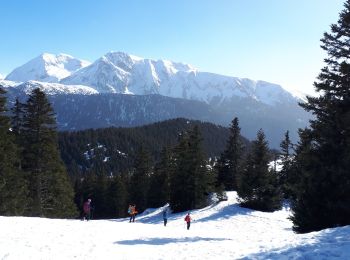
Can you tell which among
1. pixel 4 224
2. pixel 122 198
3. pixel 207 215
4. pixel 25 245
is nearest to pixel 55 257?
pixel 25 245

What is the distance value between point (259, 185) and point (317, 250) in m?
33.6

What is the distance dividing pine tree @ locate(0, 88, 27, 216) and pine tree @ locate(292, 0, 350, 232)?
76.9 ft

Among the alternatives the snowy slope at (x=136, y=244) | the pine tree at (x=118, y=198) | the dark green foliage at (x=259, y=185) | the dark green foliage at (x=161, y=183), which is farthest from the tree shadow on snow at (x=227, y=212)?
the pine tree at (x=118, y=198)

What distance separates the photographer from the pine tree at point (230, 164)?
65.4 m

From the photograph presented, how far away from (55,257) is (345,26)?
20408 millimetres

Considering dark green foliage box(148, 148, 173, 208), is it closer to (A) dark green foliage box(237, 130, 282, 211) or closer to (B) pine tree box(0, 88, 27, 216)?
(A) dark green foliage box(237, 130, 282, 211)

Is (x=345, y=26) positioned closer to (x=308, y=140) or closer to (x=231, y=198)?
(x=308, y=140)

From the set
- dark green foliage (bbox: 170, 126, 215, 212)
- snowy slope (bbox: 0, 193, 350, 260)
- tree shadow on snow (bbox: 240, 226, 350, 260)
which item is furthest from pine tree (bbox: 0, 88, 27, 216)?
tree shadow on snow (bbox: 240, 226, 350, 260)

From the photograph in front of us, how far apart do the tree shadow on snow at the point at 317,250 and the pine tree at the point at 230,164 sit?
47.9m

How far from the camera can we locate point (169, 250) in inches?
768

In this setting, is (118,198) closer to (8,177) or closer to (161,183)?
(161,183)

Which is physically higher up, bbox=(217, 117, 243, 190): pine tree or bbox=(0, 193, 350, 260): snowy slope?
bbox=(217, 117, 243, 190): pine tree

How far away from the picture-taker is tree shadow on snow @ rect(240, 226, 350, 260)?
581 inches

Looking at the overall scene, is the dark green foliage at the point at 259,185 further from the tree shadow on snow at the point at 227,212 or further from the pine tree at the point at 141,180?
the pine tree at the point at 141,180
